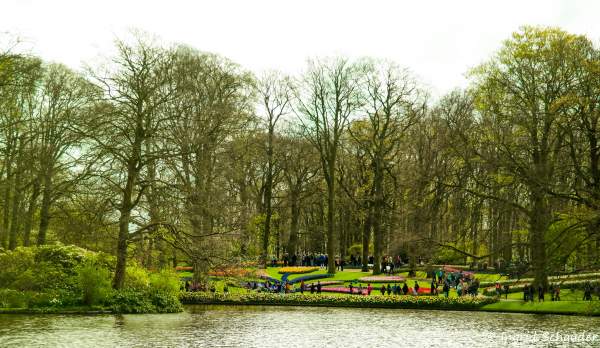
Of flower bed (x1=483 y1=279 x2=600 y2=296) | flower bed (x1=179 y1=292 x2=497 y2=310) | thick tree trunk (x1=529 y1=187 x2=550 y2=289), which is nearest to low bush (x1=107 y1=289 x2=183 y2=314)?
flower bed (x1=179 y1=292 x2=497 y2=310)

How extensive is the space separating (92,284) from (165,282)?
4668 mm

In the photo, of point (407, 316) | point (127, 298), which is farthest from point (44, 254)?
point (407, 316)

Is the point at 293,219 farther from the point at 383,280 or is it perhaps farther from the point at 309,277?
the point at 383,280

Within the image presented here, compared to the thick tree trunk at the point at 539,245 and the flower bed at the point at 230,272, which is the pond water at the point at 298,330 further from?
the thick tree trunk at the point at 539,245

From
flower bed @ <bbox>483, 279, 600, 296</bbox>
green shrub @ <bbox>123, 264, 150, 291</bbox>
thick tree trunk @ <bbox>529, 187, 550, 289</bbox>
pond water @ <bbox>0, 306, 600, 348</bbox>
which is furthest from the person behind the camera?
flower bed @ <bbox>483, 279, 600, 296</bbox>

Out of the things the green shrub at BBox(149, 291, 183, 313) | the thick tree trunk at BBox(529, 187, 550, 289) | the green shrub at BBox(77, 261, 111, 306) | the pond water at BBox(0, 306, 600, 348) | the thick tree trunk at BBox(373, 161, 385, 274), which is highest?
the thick tree trunk at BBox(373, 161, 385, 274)

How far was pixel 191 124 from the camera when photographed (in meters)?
42.6

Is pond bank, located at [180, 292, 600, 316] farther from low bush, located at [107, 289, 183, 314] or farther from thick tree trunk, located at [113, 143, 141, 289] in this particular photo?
thick tree trunk, located at [113, 143, 141, 289]

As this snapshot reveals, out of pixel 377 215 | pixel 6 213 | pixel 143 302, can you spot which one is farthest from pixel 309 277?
pixel 6 213

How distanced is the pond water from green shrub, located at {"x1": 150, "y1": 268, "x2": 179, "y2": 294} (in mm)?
2158

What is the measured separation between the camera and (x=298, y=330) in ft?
85.5

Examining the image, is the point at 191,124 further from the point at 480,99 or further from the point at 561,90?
the point at 561,90

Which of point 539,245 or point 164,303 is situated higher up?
point 539,245

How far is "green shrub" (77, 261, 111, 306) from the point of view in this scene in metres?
31.4
